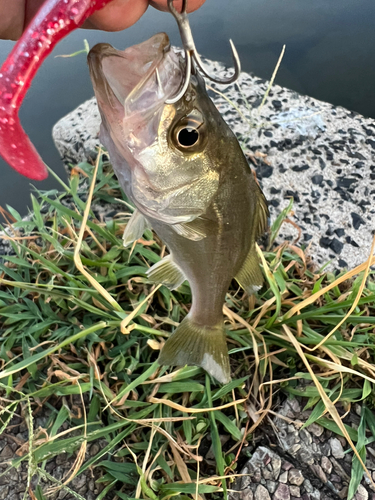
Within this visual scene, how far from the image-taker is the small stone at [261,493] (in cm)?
107

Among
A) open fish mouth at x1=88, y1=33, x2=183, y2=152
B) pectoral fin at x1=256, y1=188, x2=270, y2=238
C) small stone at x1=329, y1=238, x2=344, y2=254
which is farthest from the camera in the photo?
small stone at x1=329, y1=238, x2=344, y2=254

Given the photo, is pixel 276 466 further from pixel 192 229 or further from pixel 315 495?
pixel 192 229

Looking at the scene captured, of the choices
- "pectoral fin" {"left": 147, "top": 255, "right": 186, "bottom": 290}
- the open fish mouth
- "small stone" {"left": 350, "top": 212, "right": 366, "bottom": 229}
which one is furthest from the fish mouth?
"small stone" {"left": 350, "top": 212, "right": 366, "bottom": 229}

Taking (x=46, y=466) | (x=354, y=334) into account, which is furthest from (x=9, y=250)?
(x=354, y=334)

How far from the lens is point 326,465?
1.12 m

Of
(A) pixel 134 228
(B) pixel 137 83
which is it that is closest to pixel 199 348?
(A) pixel 134 228

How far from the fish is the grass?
0.87ft

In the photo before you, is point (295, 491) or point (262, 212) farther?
point (295, 491)

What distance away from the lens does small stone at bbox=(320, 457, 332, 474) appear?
1109mm

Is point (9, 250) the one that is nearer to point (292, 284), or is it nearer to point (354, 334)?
point (292, 284)

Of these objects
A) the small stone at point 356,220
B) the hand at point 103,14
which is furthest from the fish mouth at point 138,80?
the small stone at point 356,220

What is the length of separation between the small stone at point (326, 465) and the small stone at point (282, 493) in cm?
13

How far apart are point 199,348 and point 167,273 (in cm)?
24

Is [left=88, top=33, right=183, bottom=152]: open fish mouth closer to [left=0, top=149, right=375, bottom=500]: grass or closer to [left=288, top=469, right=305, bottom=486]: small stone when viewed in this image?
[left=0, top=149, right=375, bottom=500]: grass
